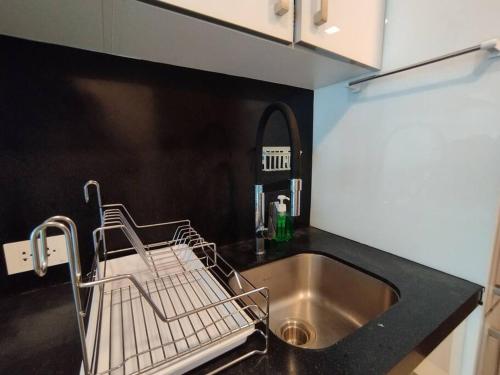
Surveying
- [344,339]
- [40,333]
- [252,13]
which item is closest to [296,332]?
[344,339]

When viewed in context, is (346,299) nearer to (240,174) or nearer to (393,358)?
(393,358)

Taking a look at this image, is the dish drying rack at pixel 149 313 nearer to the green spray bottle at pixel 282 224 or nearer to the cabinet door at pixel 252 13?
the green spray bottle at pixel 282 224

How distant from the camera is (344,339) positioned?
542 millimetres

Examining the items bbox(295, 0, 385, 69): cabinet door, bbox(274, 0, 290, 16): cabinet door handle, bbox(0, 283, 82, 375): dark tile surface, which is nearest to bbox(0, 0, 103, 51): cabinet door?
bbox(274, 0, 290, 16): cabinet door handle

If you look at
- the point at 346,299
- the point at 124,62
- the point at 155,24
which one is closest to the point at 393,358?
the point at 346,299

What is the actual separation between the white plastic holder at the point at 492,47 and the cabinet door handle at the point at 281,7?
0.54 metres

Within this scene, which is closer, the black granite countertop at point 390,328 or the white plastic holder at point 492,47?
the black granite countertop at point 390,328

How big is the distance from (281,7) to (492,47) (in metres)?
0.58

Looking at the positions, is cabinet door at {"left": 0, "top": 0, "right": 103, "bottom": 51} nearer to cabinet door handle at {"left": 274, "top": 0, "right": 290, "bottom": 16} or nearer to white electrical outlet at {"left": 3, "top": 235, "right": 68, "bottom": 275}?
cabinet door handle at {"left": 274, "top": 0, "right": 290, "bottom": 16}

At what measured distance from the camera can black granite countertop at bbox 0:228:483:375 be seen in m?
0.48

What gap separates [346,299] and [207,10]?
105cm

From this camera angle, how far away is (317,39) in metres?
0.70

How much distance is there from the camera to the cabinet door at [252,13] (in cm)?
54

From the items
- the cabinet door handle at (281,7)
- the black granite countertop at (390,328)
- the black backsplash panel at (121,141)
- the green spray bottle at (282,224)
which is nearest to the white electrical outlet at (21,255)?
the black backsplash panel at (121,141)
